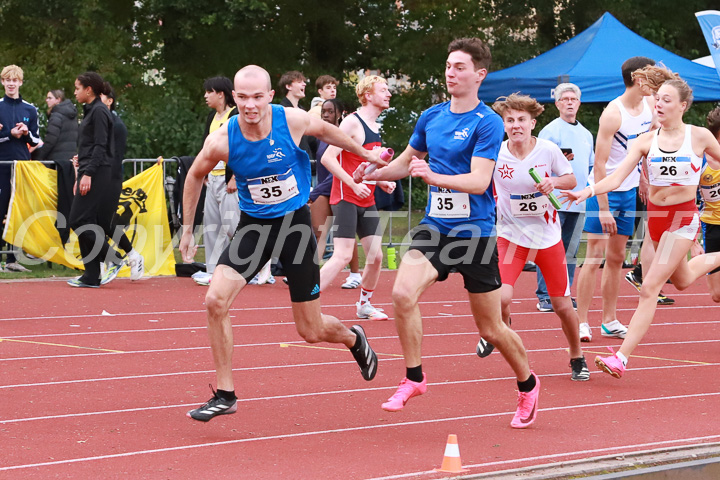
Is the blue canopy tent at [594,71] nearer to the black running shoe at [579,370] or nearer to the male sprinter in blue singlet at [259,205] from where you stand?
the black running shoe at [579,370]

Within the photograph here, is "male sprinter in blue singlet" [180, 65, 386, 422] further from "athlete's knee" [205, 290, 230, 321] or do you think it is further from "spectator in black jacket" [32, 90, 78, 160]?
"spectator in black jacket" [32, 90, 78, 160]

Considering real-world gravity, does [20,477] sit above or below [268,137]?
below

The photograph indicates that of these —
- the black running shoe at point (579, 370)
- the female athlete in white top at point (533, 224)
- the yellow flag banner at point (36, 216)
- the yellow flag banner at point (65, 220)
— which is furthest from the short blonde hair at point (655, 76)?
the yellow flag banner at point (36, 216)

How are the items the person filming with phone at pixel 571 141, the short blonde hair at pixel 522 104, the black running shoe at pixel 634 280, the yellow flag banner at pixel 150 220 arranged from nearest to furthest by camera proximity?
1. the short blonde hair at pixel 522 104
2. the person filming with phone at pixel 571 141
3. the black running shoe at pixel 634 280
4. the yellow flag banner at pixel 150 220

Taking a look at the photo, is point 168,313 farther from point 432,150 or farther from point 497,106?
point 432,150

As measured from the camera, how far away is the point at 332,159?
395 inches

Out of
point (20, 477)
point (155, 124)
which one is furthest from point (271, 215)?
point (155, 124)

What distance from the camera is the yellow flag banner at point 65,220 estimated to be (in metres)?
A: 13.6

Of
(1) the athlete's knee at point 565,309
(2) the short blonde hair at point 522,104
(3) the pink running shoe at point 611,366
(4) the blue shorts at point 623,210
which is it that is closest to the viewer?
(3) the pink running shoe at point 611,366

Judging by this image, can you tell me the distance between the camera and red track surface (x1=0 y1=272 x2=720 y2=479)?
5562 millimetres

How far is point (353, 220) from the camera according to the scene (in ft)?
34.3

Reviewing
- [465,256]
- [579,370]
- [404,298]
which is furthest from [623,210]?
[404,298]

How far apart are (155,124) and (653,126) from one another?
14099 millimetres

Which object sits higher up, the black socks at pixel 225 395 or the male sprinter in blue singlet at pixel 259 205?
the male sprinter in blue singlet at pixel 259 205
